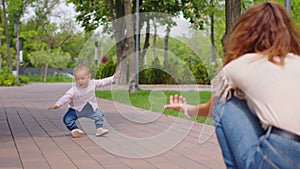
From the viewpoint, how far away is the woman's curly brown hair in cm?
267

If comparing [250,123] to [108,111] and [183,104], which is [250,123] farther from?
[108,111]

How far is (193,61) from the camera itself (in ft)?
17.9

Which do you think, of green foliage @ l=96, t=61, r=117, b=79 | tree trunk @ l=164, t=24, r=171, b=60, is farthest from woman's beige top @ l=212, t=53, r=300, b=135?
green foliage @ l=96, t=61, r=117, b=79

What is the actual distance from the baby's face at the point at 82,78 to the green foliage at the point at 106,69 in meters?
0.14

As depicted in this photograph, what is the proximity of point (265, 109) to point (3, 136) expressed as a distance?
735cm

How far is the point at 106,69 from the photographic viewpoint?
25.3 feet

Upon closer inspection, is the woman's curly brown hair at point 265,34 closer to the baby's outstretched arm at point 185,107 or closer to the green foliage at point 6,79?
the baby's outstretched arm at point 185,107

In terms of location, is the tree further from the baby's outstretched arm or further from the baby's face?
the baby's outstretched arm

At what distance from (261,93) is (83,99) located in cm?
585

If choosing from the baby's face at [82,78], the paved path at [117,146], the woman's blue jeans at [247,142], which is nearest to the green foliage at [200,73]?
the paved path at [117,146]

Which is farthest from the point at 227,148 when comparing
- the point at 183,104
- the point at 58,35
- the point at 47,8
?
the point at 58,35

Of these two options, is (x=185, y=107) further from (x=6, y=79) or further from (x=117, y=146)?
(x=6, y=79)

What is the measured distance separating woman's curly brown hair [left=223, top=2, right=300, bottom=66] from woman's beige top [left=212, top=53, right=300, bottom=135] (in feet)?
0.20

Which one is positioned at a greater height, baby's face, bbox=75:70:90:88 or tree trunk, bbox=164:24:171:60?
tree trunk, bbox=164:24:171:60
